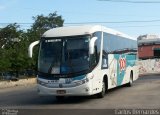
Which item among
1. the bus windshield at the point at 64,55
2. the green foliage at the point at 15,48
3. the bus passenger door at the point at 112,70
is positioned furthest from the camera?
the green foliage at the point at 15,48

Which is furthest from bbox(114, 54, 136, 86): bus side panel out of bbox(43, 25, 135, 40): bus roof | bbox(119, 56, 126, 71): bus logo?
bbox(43, 25, 135, 40): bus roof

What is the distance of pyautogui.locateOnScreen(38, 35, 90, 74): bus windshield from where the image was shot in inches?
736

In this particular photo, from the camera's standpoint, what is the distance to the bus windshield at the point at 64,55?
18688 millimetres

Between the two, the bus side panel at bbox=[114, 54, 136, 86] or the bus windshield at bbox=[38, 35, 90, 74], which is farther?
the bus side panel at bbox=[114, 54, 136, 86]

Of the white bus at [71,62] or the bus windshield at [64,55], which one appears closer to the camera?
the white bus at [71,62]

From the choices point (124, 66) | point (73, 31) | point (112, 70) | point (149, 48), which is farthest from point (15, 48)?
point (149, 48)

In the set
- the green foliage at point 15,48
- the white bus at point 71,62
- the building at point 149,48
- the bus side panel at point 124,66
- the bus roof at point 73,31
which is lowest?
the building at point 149,48

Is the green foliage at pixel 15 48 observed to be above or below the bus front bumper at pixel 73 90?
below

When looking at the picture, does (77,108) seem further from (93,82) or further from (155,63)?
(155,63)

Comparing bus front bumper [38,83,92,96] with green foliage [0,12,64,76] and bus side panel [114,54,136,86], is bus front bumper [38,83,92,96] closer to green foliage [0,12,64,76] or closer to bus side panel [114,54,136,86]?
bus side panel [114,54,136,86]

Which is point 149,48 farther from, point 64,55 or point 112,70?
point 64,55

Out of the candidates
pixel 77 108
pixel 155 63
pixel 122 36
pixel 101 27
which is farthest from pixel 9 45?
pixel 77 108

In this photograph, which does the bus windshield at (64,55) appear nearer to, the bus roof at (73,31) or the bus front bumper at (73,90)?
the bus roof at (73,31)

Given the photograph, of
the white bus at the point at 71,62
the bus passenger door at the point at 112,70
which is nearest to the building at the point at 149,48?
the bus passenger door at the point at 112,70
